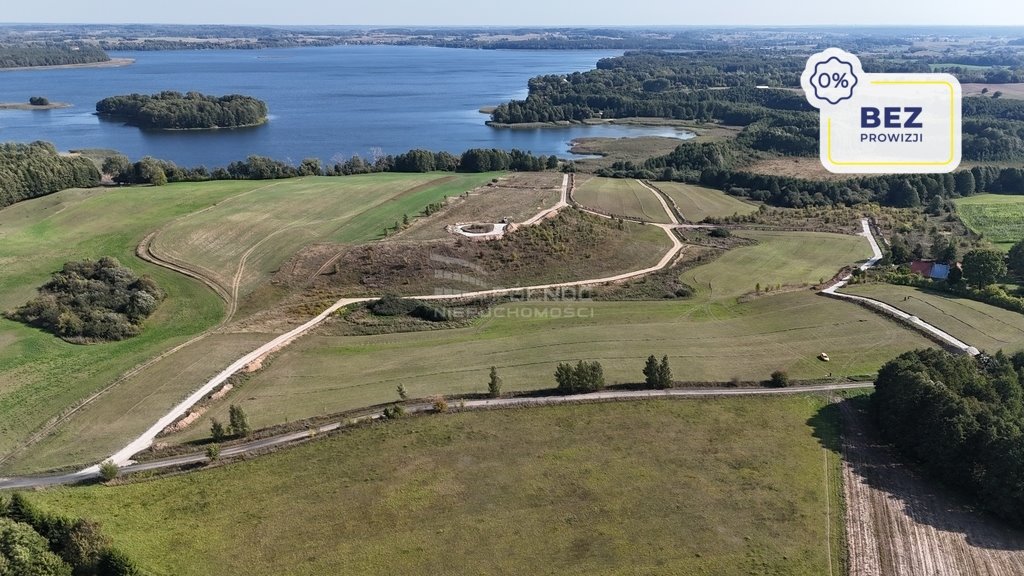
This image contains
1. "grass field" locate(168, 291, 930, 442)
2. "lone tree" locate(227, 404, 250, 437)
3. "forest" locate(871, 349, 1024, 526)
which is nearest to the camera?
"forest" locate(871, 349, 1024, 526)

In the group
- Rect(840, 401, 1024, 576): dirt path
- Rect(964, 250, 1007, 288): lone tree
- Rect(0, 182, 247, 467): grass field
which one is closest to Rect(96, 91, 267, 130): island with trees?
Rect(0, 182, 247, 467): grass field

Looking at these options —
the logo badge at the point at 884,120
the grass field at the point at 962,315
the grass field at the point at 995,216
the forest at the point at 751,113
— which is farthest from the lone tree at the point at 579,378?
the forest at the point at 751,113

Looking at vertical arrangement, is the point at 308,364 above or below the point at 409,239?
below

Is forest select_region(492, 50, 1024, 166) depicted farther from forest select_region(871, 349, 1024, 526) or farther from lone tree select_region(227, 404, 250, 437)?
lone tree select_region(227, 404, 250, 437)

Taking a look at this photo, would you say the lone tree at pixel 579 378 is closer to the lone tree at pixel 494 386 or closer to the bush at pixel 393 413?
the lone tree at pixel 494 386

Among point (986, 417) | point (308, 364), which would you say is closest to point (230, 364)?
point (308, 364)

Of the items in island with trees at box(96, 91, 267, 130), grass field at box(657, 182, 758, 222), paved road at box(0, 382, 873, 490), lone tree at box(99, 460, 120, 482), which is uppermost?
island with trees at box(96, 91, 267, 130)

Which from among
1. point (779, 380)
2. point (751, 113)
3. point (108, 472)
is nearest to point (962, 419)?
point (779, 380)

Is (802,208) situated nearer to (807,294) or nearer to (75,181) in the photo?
(807,294)
